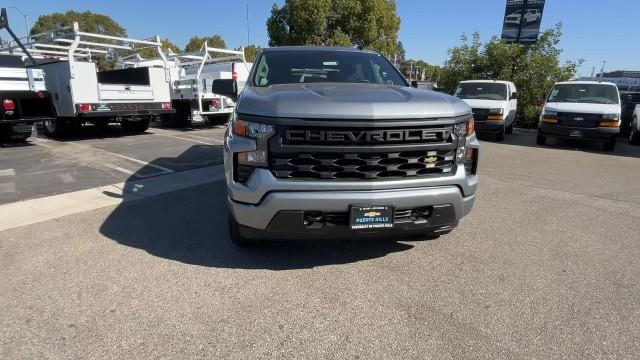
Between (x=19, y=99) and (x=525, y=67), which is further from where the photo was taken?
(x=525, y=67)

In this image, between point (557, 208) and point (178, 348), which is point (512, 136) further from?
point (178, 348)

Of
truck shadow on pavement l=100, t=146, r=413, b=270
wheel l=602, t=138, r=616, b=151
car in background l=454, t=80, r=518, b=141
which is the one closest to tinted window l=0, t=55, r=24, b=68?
truck shadow on pavement l=100, t=146, r=413, b=270

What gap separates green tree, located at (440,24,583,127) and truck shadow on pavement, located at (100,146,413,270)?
15593 mm

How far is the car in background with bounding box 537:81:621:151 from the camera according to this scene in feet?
33.0

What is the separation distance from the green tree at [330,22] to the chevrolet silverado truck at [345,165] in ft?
90.5

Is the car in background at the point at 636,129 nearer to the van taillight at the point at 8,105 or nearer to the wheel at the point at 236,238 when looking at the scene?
the wheel at the point at 236,238

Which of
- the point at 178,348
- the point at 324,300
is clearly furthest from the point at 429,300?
the point at 178,348

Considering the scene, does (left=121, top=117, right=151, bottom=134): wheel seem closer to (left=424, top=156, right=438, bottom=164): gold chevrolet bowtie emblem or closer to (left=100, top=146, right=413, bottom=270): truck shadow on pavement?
(left=100, top=146, right=413, bottom=270): truck shadow on pavement

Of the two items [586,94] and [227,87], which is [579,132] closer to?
[586,94]

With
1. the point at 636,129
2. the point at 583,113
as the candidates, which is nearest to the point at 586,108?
the point at 583,113

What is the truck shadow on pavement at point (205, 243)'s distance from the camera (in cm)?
339

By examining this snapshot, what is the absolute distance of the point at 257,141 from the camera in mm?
2803

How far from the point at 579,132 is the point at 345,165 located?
1007 cm

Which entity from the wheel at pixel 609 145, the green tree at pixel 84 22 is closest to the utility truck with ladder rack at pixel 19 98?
the wheel at pixel 609 145
